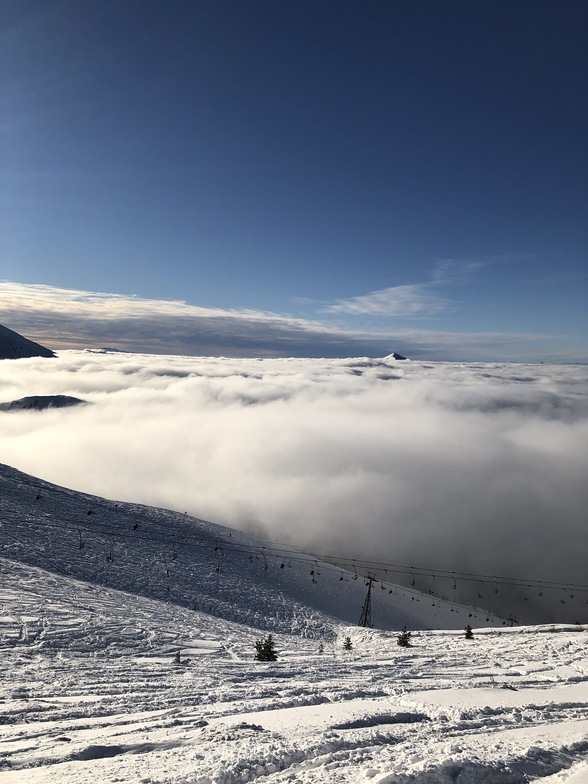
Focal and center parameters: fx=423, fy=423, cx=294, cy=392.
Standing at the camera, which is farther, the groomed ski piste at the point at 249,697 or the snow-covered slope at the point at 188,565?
the snow-covered slope at the point at 188,565

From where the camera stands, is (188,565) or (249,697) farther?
(188,565)

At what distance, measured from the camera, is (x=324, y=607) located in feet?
108

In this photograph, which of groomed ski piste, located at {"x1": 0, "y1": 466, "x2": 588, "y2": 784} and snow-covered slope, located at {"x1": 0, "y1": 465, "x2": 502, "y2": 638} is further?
snow-covered slope, located at {"x1": 0, "y1": 465, "x2": 502, "y2": 638}

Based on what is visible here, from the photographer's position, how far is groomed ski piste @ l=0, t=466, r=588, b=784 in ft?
18.4

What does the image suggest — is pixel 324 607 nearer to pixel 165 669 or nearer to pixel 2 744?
pixel 165 669

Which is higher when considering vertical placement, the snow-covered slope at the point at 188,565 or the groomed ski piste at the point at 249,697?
the groomed ski piste at the point at 249,697

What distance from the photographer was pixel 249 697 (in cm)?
874

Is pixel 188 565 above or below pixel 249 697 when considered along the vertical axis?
below

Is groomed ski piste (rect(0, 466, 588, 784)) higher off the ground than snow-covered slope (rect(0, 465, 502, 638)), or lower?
higher

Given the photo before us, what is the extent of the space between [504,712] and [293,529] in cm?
12879

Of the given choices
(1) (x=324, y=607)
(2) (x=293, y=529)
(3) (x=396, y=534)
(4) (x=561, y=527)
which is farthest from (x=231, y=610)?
(4) (x=561, y=527)

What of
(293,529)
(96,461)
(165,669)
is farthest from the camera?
(96,461)

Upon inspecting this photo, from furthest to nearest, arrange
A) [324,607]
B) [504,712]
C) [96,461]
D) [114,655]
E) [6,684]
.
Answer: [96,461]
[324,607]
[114,655]
[6,684]
[504,712]

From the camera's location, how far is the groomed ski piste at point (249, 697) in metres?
5.62
